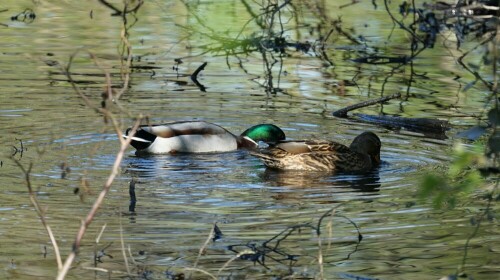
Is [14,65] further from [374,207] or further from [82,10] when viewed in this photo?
[374,207]

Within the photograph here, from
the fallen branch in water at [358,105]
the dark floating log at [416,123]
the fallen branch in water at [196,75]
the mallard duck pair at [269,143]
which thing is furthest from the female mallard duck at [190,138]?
the fallen branch in water at [196,75]

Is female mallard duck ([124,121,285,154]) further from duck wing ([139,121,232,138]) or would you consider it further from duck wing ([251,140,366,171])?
duck wing ([251,140,366,171])

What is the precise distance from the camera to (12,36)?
61.4 ft

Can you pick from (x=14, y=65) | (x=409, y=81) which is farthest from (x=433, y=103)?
(x=14, y=65)

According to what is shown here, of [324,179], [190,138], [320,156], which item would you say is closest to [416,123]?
[320,156]

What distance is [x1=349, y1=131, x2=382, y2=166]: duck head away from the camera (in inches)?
454

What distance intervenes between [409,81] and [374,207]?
672 cm

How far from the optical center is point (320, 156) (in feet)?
37.6

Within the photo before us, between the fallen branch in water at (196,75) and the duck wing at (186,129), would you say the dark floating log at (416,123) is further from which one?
the fallen branch in water at (196,75)

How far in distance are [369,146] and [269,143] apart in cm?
100

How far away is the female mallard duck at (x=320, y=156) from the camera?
37.5ft

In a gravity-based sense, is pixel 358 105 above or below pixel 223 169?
above

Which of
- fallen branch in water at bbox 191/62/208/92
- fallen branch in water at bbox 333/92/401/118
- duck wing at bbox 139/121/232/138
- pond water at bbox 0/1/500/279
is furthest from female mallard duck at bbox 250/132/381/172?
fallen branch in water at bbox 191/62/208/92

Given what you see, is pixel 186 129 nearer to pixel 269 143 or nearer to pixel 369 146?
pixel 269 143
